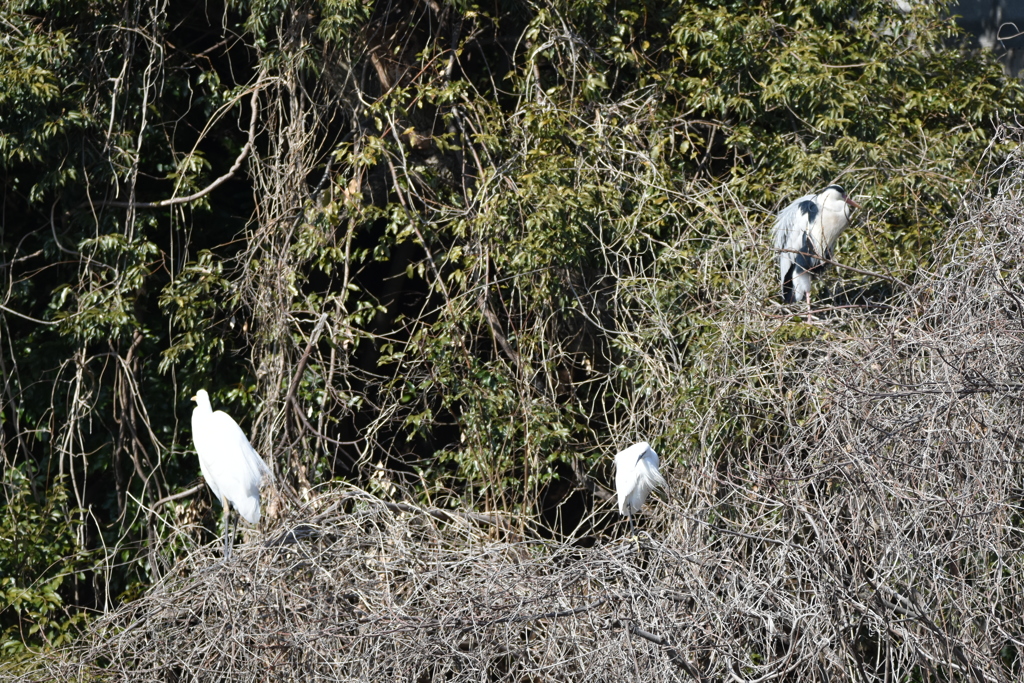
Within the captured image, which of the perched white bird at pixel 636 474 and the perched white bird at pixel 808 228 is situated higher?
the perched white bird at pixel 808 228

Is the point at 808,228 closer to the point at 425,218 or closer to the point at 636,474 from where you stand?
the point at 636,474

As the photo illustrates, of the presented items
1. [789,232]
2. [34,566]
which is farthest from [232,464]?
[789,232]

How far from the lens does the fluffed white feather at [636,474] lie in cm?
432

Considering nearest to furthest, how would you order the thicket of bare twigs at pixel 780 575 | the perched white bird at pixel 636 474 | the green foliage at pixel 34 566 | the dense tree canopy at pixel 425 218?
the thicket of bare twigs at pixel 780 575 → the perched white bird at pixel 636 474 → the dense tree canopy at pixel 425 218 → the green foliage at pixel 34 566

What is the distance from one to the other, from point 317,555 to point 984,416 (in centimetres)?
235

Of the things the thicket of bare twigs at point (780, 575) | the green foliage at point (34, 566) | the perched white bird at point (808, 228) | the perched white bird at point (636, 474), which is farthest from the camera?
the green foliage at point (34, 566)

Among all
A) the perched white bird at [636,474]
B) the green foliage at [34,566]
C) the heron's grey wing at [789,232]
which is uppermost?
the heron's grey wing at [789,232]

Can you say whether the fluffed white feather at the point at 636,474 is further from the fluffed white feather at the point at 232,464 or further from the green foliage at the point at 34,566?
the green foliage at the point at 34,566

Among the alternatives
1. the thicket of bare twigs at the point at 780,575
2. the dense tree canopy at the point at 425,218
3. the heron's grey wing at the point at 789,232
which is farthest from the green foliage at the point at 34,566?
the heron's grey wing at the point at 789,232

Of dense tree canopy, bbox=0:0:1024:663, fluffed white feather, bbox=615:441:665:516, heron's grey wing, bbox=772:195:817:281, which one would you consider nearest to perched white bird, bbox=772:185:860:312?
heron's grey wing, bbox=772:195:817:281

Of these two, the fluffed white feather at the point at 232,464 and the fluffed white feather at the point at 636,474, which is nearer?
the fluffed white feather at the point at 636,474

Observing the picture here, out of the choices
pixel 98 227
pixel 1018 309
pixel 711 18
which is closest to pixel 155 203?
pixel 98 227

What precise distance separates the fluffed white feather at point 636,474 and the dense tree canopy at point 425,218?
37 cm

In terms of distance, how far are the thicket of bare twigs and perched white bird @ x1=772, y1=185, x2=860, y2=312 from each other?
0.54 m
